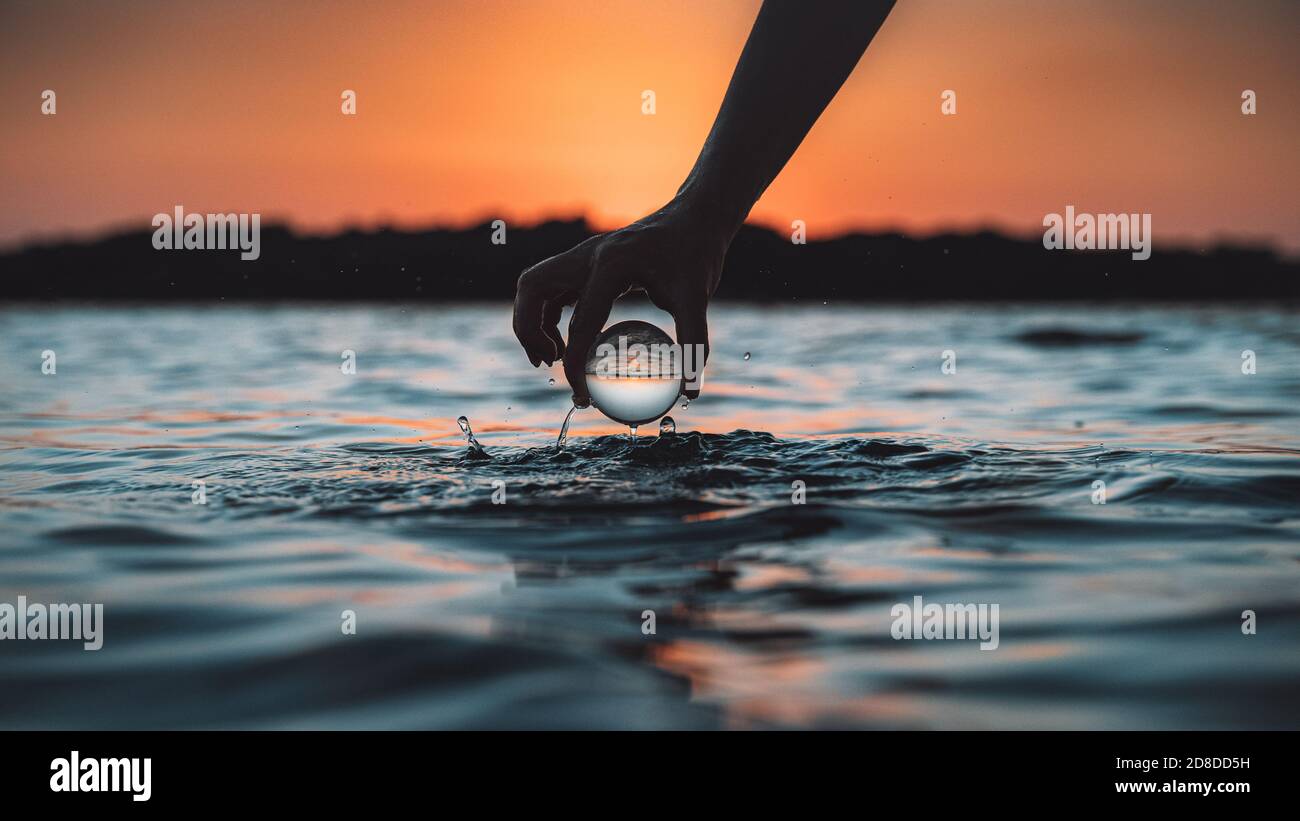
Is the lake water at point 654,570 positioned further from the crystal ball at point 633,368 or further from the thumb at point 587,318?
the thumb at point 587,318

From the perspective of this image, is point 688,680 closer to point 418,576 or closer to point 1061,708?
point 1061,708

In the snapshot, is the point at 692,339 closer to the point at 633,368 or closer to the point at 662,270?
the point at 662,270

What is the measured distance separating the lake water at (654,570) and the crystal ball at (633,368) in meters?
0.32

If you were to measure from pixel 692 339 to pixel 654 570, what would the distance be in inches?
33.8

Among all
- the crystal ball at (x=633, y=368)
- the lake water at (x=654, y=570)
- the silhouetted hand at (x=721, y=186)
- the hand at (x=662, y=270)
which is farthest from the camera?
the crystal ball at (x=633, y=368)

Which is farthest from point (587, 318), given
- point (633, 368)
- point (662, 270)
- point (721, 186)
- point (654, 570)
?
point (654, 570)

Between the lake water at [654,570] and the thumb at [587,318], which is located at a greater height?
the thumb at [587,318]

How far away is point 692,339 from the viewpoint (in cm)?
347

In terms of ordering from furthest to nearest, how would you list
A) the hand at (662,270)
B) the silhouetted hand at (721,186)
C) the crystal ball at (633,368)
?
the crystal ball at (633,368) → the hand at (662,270) → the silhouetted hand at (721,186)

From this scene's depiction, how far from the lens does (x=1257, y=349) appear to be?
45.8ft

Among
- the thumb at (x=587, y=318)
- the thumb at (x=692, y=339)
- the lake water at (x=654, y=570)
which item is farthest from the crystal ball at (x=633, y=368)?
the thumb at (x=692, y=339)

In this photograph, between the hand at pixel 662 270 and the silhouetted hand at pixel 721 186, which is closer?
the silhouetted hand at pixel 721 186

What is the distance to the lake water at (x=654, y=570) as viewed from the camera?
212 cm
